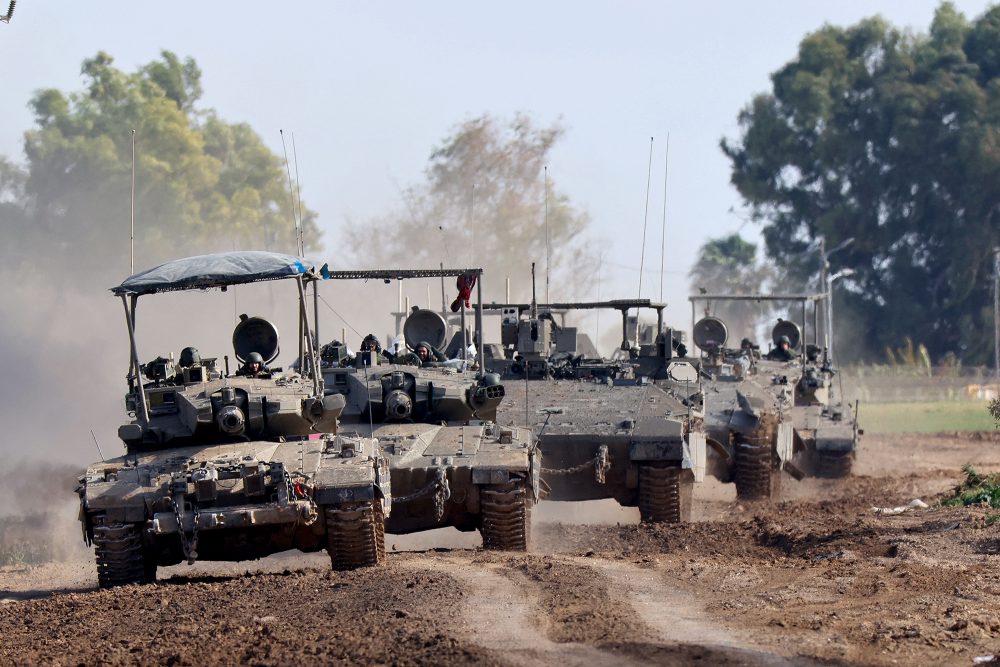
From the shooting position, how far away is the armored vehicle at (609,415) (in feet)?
65.8

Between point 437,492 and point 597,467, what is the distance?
3794mm

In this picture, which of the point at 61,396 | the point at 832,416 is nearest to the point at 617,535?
the point at 832,416

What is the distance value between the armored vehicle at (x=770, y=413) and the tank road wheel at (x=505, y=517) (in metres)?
7.13

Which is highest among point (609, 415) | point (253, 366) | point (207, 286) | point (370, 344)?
point (207, 286)

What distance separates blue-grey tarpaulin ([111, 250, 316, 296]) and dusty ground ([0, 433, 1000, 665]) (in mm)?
2897

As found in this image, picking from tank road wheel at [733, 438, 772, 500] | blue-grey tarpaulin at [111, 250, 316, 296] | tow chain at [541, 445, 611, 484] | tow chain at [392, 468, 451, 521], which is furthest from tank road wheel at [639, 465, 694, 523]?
blue-grey tarpaulin at [111, 250, 316, 296]

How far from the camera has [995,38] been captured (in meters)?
64.4

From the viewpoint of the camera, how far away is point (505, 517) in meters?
16.7

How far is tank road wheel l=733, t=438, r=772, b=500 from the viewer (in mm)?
24328

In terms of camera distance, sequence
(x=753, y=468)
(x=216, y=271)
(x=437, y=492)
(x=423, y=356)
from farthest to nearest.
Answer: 1. (x=753, y=468)
2. (x=423, y=356)
3. (x=437, y=492)
4. (x=216, y=271)

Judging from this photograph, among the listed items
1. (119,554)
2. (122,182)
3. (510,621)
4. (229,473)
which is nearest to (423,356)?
(229,473)

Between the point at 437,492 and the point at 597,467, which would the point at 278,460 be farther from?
the point at 597,467

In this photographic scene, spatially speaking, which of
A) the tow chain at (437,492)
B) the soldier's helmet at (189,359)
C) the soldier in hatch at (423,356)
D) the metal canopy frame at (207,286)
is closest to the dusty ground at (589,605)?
the tow chain at (437,492)

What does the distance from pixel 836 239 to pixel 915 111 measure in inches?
223
